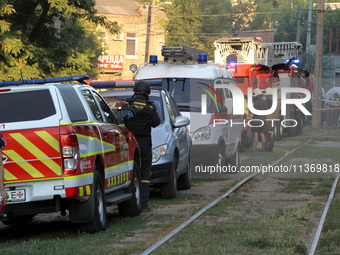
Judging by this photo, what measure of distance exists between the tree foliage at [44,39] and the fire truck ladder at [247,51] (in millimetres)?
11870

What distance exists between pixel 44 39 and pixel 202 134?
188 inches

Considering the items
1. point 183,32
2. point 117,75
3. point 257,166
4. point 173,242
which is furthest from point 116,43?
point 173,242

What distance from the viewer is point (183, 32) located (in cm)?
6094

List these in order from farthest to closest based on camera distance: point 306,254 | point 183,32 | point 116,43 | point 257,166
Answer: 1. point 183,32
2. point 116,43
3. point 257,166
4. point 306,254

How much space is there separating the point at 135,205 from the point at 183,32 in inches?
2011

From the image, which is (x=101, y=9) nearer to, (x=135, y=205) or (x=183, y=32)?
(x=183, y=32)

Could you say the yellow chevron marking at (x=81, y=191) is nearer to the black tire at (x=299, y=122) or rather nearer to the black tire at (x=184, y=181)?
the black tire at (x=184, y=181)

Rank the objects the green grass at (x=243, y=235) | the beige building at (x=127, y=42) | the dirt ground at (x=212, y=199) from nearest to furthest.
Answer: the green grass at (x=243, y=235), the dirt ground at (x=212, y=199), the beige building at (x=127, y=42)

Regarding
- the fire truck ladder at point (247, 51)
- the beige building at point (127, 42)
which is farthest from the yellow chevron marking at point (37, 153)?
the beige building at point (127, 42)

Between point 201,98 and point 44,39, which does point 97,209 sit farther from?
point 44,39

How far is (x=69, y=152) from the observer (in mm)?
8023

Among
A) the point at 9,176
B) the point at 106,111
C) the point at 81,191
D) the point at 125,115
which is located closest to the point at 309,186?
the point at 125,115

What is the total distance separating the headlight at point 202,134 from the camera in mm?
15683

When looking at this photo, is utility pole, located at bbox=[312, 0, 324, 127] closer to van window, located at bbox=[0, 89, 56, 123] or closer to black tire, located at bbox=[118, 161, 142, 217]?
black tire, located at bbox=[118, 161, 142, 217]
